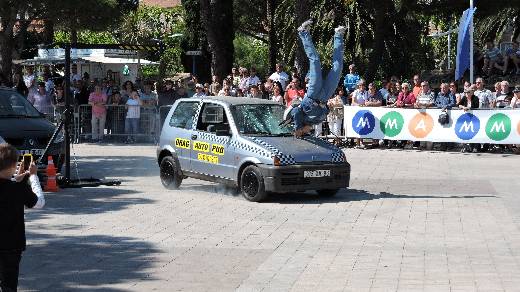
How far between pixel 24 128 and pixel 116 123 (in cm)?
1057

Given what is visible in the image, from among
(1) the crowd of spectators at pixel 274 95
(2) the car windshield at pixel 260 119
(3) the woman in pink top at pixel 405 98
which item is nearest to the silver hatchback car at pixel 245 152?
(2) the car windshield at pixel 260 119

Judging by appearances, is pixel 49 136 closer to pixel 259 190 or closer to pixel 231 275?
pixel 259 190

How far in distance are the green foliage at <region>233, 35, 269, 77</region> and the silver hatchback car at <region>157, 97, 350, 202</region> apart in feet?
178

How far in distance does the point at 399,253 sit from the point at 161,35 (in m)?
63.9

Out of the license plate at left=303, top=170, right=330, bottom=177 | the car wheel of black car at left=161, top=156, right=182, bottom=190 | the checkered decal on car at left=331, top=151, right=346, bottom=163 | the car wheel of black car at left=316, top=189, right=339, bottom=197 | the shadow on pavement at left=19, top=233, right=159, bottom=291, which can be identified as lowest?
the shadow on pavement at left=19, top=233, right=159, bottom=291

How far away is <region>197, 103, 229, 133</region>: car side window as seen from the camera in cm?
1638

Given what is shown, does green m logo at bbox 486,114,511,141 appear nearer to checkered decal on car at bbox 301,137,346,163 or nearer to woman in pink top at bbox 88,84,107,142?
checkered decal on car at bbox 301,137,346,163

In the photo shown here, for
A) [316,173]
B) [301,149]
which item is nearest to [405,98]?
[301,149]

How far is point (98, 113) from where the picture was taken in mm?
27656

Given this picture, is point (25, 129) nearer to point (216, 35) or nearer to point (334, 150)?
point (334, 150)

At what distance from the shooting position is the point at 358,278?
31.2ft

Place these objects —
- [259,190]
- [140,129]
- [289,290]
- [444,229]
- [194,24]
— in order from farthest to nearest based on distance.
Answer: [194,24], [140,129], [259,190], [444,229], [289,290]

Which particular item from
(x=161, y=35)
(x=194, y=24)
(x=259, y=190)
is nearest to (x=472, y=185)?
(x=259, y=190)

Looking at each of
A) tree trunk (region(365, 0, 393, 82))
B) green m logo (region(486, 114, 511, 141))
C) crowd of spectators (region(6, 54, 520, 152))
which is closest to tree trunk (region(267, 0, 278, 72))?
tree trunk (region(365, 0, 393, 82))
